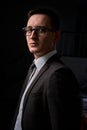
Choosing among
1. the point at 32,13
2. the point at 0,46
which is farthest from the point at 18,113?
the point at 0,46

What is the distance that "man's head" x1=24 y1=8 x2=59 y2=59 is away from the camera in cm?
125

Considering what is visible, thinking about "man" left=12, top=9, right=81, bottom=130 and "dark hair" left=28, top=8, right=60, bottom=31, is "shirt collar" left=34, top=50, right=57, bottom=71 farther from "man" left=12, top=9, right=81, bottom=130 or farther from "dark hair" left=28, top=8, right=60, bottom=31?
"dark hair" left=28, top=8, right=60, bottom=31

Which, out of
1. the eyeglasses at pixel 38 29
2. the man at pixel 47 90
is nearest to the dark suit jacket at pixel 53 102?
the man at pixel 47 90

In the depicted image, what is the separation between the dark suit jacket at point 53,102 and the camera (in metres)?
1.07

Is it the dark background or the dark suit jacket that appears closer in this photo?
the dark suit jacket

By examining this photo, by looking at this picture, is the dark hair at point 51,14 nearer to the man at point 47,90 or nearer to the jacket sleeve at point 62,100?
the man at point 47,90

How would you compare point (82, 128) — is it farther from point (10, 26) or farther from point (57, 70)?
point (10, 26)

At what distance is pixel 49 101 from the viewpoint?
109cm

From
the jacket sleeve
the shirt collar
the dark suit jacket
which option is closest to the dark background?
the shirt collar

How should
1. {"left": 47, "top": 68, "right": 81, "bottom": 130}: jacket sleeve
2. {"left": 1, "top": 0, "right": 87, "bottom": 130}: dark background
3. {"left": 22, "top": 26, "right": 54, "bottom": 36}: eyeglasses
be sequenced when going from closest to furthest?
{"left": 47, "top": 68, "right": 81, "bottom": 130}: jacket sleeve, {"left": 22, "top": 26, "right": 54, "bottom": 36}: eyeglasses, {"left": 1, "top": 0, "right": 87, "bottom": 130}: dark background

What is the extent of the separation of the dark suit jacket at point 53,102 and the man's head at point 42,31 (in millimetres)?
93

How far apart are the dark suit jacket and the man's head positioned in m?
0.09

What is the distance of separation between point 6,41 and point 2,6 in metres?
0.73

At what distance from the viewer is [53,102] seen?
1.08 metres
